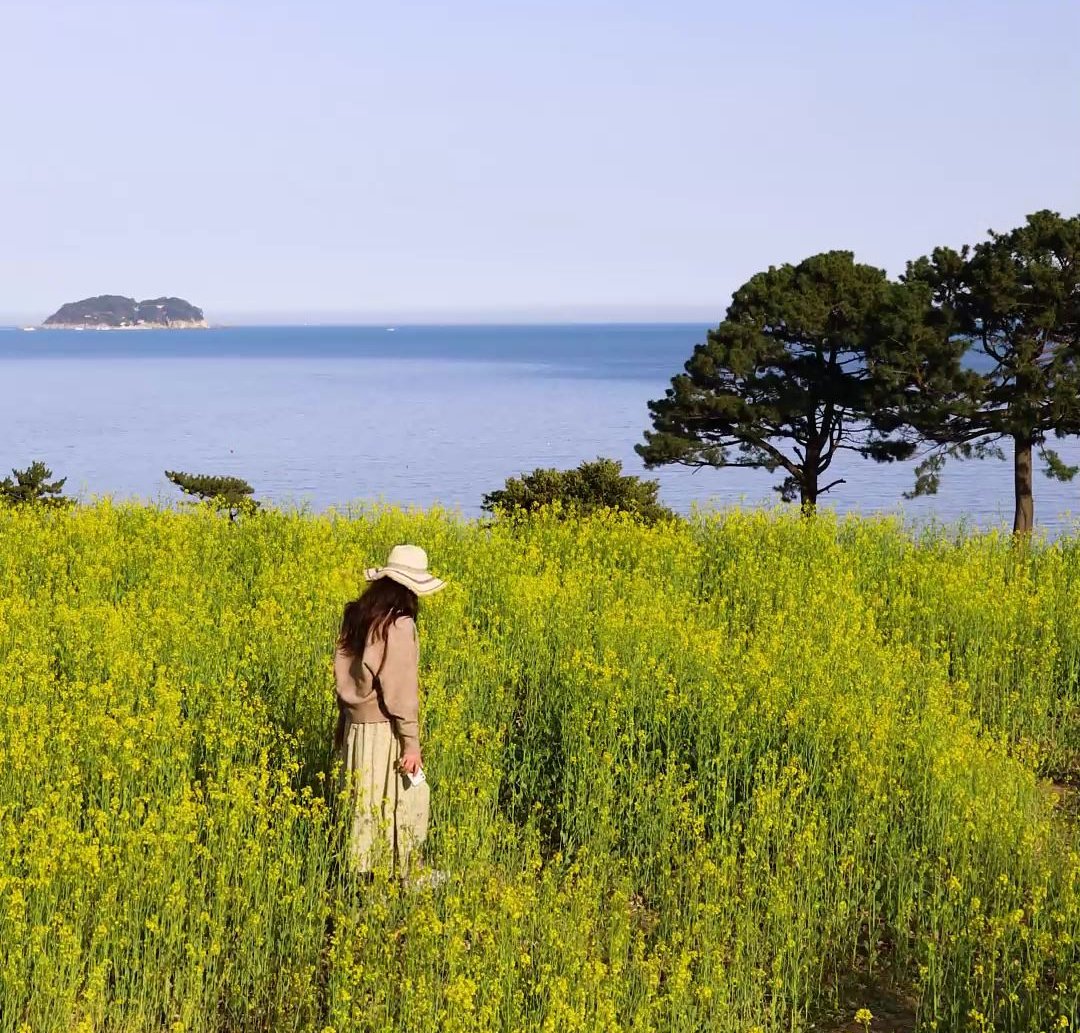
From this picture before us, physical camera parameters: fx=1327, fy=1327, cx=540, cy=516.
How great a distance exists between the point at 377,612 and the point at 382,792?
922 millimetres

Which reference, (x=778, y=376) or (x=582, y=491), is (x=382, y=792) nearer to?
(x=582, y=491)

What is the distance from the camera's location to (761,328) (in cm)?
2931

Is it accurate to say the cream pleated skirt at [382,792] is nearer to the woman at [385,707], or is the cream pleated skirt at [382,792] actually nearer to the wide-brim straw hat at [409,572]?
the woman at [385,707]

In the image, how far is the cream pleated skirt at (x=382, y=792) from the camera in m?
6.52

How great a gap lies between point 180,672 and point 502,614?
3.00 m

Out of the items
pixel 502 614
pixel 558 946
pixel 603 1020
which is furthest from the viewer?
pixel 502 614

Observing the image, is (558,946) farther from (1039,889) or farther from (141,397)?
(141,397)

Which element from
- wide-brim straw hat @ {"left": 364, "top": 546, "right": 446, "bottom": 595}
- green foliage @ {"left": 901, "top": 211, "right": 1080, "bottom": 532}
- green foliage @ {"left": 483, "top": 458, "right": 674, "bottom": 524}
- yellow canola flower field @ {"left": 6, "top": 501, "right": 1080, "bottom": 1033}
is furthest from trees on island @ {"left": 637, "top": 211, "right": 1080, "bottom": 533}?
wide-brim straw hat @ {"left": 364, "top": 546, "right": 446, "bottom": 595}

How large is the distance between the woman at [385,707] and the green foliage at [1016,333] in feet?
66.4

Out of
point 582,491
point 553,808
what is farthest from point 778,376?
point 553,808

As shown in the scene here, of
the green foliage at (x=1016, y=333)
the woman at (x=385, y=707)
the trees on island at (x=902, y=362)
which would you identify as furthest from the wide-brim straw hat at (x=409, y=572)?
the green foliage at (x=1016, y=333)

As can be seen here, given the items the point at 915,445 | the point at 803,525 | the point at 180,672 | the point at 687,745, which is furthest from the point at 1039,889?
the point at 915,445

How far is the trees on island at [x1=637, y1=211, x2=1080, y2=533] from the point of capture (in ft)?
81.5

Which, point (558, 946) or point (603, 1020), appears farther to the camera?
point (558, 946)
